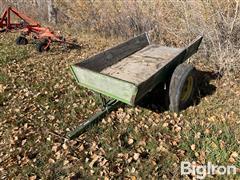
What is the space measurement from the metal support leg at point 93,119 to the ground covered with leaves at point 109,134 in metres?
0.09

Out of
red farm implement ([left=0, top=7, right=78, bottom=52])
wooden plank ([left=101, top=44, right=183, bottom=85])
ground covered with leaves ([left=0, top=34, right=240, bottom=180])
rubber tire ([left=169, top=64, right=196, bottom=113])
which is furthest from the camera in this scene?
red farm implement ([left=0, top=7, right=78, bottom=52])

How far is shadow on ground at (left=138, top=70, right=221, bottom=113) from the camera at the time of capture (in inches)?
199

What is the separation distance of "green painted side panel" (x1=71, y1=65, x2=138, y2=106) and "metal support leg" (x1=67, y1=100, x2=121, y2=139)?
56cm

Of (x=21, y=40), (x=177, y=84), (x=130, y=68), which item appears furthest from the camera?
(x=21, y=40)

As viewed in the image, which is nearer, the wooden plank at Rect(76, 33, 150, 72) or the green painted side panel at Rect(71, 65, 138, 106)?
the green painted side panel at Rect(71, 65, 138, 106)

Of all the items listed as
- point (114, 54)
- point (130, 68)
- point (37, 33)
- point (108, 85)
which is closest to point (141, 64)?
point (130, 68)

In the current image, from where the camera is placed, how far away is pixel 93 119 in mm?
4660

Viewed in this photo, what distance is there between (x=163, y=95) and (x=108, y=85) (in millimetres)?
1607

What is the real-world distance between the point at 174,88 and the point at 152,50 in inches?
66.9

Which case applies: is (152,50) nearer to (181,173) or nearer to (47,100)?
(47,100)

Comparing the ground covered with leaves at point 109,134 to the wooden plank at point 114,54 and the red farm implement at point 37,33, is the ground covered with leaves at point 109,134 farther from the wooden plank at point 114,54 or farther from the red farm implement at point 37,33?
the red farm implement at point 37,33

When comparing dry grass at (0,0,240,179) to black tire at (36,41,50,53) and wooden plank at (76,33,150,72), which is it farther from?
wooden plank at (76,33,150,72)

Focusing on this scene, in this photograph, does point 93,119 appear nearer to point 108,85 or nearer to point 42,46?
point 108,85

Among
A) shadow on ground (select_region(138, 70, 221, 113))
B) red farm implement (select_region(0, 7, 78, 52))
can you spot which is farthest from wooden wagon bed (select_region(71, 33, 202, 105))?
red farm implement (select_region(0, 7, 78, 52))
